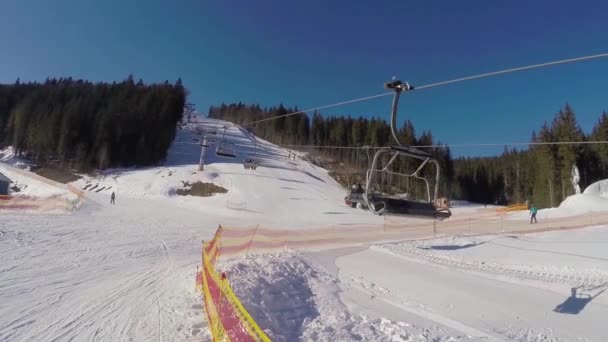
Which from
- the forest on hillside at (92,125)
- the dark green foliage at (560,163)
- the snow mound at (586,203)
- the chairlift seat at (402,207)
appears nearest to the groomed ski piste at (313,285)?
the chairlift seat at (402,207)

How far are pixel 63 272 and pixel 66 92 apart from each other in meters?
81.5

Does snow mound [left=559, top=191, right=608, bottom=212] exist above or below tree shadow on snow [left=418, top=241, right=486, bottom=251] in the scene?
above

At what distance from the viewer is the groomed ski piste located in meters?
7.08

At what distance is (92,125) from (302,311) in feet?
222

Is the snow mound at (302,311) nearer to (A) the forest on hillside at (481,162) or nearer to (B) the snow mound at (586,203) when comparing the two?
(A) the forest on hillside at (481,162)

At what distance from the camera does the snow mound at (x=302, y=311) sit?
7.36 metres

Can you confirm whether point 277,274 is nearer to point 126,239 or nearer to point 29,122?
point 126,239

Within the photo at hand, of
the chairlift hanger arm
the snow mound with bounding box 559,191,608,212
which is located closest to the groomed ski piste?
the chairlift hanger arm

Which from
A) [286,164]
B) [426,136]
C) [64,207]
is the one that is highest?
[426,136]

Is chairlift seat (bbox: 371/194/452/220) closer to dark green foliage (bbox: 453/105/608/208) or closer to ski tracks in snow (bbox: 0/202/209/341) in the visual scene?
ski tracks in snow (bbox: 0/202/209/341)

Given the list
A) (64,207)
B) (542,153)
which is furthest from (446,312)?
(542,153)

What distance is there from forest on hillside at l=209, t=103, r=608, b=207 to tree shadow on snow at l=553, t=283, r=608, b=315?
307 inches

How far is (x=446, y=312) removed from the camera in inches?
382

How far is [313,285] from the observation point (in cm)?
1148
